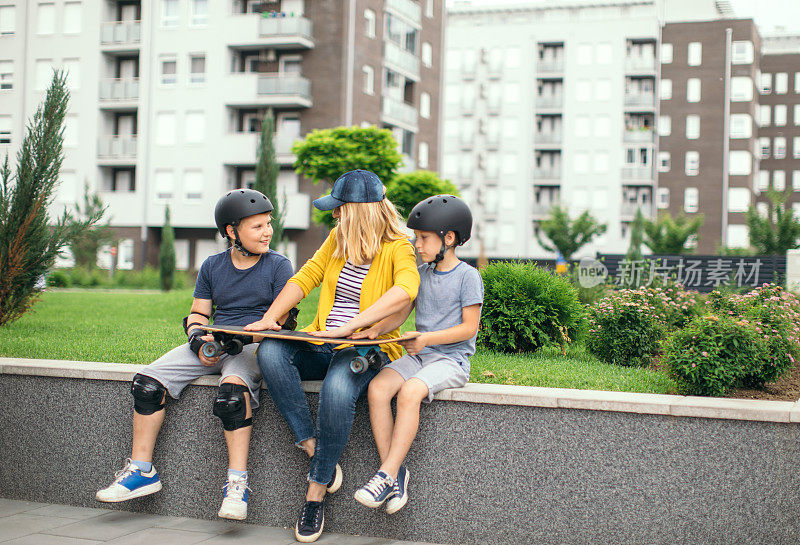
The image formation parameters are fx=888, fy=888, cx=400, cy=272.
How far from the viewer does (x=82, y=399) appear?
19.2 feet

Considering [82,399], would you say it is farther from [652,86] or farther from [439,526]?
[652,86]

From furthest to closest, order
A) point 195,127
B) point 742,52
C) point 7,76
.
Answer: point 742,52 → point 195,127 → point 7,76

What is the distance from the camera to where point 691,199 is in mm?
69000

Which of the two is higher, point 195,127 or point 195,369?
point 195,127

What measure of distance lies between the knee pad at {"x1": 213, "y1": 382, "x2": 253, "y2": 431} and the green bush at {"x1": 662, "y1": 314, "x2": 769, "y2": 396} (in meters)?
2.71

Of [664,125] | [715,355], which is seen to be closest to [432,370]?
[715,355]

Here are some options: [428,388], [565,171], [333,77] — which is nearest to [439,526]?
[428,388]

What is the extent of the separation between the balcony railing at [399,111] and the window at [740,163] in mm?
34617

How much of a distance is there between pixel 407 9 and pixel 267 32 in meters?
8.73

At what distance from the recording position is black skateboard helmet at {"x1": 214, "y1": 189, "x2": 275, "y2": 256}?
5.62 m

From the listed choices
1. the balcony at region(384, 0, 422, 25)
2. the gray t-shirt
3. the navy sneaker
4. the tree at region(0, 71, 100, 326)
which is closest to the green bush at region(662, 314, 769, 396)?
the gray t-shirt

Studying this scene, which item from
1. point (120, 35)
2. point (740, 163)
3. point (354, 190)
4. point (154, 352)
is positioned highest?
point (120, 35)

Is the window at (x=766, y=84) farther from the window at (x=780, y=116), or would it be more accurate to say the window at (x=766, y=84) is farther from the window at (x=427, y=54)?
the window at (x=427, y=54)

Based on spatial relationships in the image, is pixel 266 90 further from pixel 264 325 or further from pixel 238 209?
pixel 264 325
